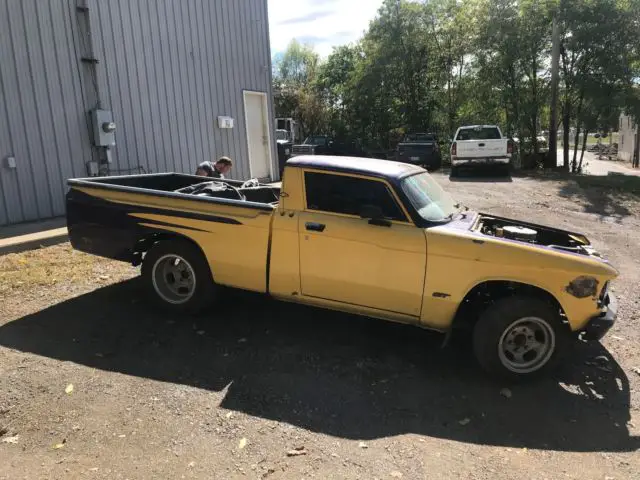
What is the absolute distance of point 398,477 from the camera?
3.03m

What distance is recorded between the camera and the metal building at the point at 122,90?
8.47m

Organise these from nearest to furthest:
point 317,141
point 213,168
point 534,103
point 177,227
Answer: point 177,227 < point 213,168 < point 534,103 < point 317,141

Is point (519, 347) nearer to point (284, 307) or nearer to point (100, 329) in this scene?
point (284, 307)

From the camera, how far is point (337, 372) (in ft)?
13.7

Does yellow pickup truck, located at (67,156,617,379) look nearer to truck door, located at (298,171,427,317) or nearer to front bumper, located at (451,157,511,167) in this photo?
truck door, located at (298,171,427,317)

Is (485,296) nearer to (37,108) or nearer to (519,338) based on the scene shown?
(519,338)

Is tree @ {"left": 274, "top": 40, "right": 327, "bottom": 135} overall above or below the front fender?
above

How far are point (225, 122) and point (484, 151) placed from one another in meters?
9.14

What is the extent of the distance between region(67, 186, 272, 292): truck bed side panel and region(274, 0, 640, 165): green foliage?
17.3 meters

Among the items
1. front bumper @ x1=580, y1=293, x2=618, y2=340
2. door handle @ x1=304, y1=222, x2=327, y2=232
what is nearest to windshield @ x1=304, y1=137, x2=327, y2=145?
door handle @ x1=304, y1=222, x2=327, y2=232

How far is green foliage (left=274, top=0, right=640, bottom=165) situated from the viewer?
58.6 feet

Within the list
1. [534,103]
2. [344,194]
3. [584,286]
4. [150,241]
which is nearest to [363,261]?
[344,194]

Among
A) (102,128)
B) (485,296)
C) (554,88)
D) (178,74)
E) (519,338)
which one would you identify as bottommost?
(519,338)

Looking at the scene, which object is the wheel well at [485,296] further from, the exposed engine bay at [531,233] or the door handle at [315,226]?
the door handle at [315,226]
